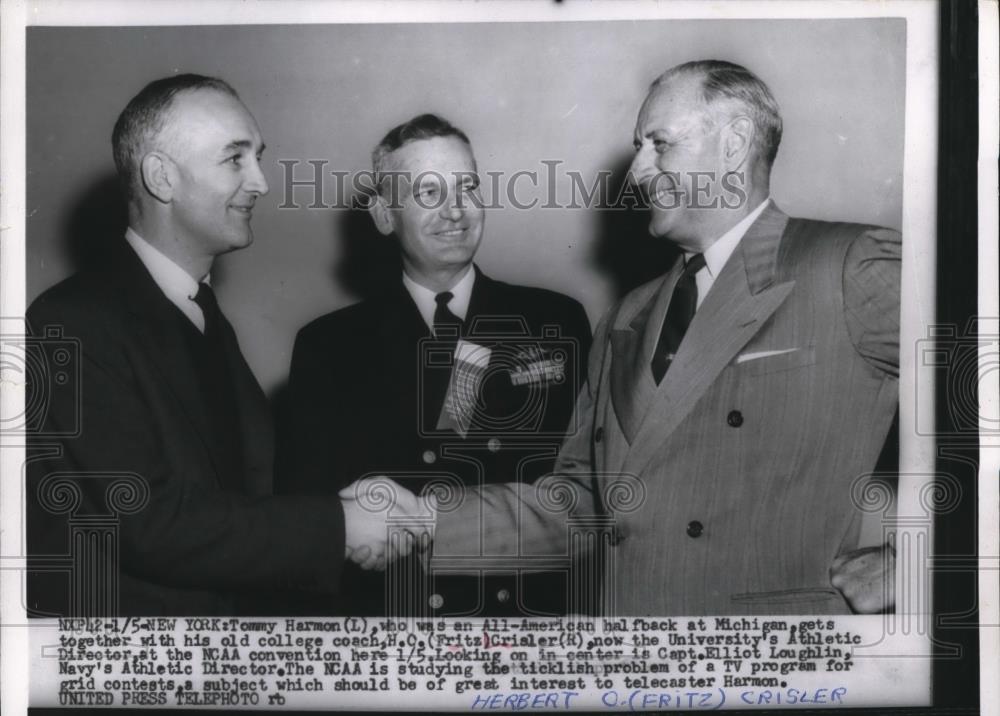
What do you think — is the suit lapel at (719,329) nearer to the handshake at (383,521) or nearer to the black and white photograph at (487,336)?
the black and white photograph at (487,336)

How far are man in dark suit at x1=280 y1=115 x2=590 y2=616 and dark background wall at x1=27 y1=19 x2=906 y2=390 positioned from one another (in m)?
0.05

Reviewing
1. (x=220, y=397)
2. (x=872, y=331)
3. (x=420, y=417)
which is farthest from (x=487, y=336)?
(x=872, y=331)

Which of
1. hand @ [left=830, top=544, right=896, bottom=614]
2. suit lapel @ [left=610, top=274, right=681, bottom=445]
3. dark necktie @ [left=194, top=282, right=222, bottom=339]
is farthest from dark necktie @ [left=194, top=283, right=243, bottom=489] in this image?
hand @ [left=830, top=544, right=896, bottom=614]

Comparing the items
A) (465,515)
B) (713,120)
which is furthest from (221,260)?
(713,120)

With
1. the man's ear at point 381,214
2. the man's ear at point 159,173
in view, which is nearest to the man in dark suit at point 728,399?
the man's ear at point 381,214

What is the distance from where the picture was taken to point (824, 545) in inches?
76.6

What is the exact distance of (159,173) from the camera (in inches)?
78.2

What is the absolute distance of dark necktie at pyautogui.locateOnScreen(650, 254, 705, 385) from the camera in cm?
197

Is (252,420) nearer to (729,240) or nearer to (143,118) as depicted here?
(143,118)

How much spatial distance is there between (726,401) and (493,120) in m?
0.70

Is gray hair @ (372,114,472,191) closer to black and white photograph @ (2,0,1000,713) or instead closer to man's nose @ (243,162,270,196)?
black and white photograph @ (2,0,1000,713)

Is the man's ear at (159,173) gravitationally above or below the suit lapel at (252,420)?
above

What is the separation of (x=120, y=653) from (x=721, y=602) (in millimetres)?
1160

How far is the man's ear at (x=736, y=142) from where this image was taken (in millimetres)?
1971
